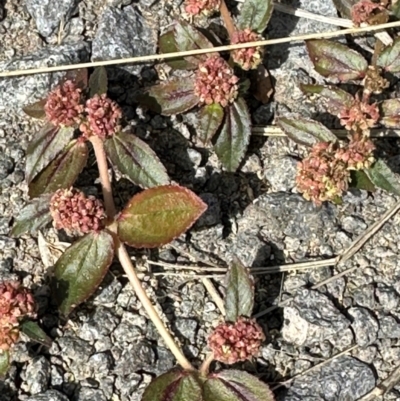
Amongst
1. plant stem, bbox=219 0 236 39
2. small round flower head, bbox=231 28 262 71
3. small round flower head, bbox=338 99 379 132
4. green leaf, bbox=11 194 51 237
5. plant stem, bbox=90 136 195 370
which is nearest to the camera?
plant stem, bbox=90 136 195 370

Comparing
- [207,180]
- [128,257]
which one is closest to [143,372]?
[128,257]

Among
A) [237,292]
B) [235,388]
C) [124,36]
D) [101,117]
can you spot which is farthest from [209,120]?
[235,388]

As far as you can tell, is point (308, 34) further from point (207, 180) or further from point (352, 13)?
point (207, 180)

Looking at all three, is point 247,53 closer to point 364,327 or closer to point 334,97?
point 334,97

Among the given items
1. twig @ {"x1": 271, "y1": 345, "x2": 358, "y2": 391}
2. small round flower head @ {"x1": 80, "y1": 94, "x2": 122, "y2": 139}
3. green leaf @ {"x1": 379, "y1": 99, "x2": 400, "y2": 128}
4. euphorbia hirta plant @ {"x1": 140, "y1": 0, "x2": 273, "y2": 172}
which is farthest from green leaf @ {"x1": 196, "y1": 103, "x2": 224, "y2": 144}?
twig @ {"x1": 271, "y1": 345, "x2": 358, "y2": 391}

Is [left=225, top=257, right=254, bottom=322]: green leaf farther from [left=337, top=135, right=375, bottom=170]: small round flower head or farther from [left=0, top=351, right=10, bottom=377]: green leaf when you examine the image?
[left=0, top=351, right=10, bottom=377]: green leaf
